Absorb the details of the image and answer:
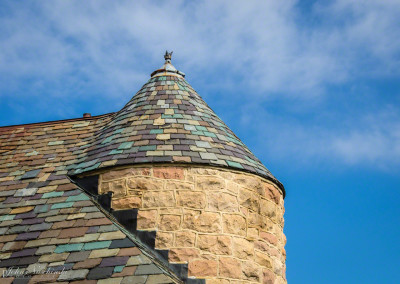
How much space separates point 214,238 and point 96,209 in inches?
66.2

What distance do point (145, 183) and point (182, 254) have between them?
1.19 metres

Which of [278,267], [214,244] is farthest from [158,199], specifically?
[278,267]

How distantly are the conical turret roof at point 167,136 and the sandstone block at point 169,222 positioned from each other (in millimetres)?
831

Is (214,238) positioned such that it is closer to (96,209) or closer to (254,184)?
(254,184)

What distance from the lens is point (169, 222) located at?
7.41 metres

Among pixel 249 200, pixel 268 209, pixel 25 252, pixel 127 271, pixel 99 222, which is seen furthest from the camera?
pixel 268 209

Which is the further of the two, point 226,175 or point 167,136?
point 167,136

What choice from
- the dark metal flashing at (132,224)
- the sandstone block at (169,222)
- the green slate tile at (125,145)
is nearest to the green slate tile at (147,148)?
the green slate tile at (125,145)

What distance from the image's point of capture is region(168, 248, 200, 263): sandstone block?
7.14m

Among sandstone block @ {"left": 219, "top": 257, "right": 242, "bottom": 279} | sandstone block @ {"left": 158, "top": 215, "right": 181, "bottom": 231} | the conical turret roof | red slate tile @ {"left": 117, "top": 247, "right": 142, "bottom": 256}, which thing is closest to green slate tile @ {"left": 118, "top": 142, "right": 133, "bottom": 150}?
Answer: the conical turret roof

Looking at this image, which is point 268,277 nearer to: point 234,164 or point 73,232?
point 234,164

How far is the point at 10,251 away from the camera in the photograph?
23.1 ft

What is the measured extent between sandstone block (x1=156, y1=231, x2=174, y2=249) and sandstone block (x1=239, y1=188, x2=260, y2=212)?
119 centimetres

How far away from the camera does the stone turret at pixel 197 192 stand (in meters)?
7.32
